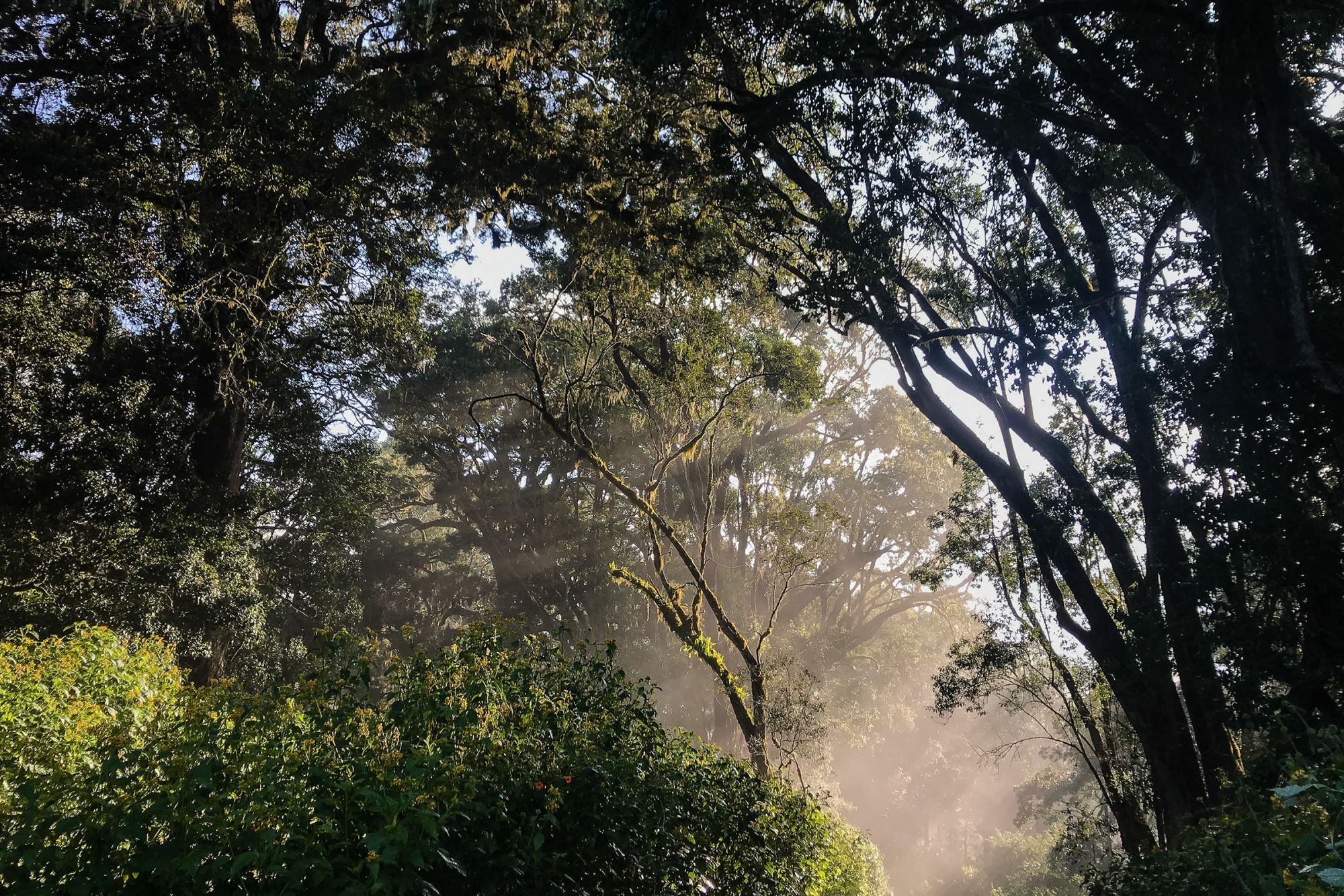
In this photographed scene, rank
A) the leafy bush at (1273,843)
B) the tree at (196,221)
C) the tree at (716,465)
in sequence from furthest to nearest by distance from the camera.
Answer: the tree at (716,465)
the tree at (196,221)
the leafy bush at (1273,843)

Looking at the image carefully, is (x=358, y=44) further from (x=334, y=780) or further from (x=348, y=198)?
(x=334, y=780)

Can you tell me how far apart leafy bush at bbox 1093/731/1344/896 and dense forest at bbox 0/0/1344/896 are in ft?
0.16

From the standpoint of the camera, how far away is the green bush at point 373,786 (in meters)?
2.35

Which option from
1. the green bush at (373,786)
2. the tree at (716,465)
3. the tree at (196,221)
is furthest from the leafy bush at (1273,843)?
the tree at (196,221)

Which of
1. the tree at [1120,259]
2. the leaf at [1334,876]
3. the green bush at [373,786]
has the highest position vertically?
the tree at [1120,259]

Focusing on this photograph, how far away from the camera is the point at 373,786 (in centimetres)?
285

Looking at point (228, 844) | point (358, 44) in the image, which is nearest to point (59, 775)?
point (228, 844)

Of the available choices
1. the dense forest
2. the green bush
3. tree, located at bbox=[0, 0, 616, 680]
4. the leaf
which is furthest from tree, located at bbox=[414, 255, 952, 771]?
the leaf

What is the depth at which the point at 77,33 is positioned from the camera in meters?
9.29

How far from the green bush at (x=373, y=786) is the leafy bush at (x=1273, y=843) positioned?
2483mm

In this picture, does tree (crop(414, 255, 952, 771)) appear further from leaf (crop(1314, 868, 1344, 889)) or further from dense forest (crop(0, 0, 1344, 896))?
leaf (crop(1314, 868, 1344, 889))

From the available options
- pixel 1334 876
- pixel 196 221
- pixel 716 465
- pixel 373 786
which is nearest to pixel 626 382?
pixel 716 465

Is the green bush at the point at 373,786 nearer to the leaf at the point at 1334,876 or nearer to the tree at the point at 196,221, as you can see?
the leaf at the point at 1334,876

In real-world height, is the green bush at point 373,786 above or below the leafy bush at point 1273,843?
above
